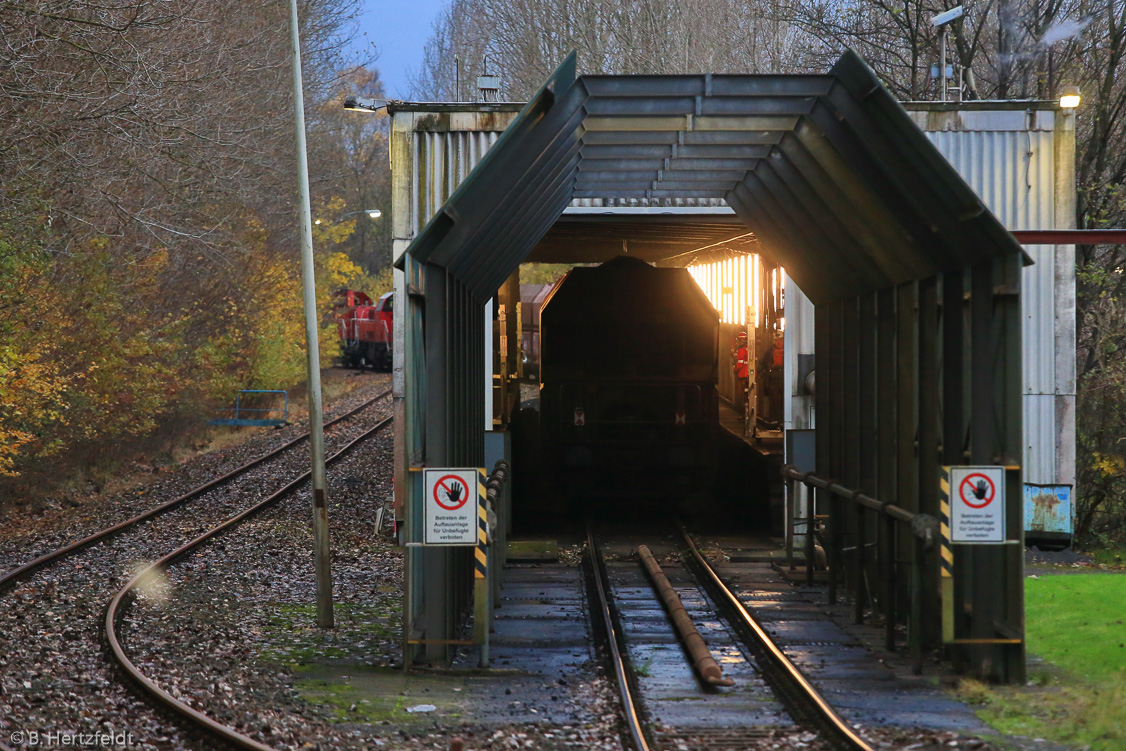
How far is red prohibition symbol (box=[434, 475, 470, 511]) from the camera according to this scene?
29.5 ft

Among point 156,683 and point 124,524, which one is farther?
point 124,524

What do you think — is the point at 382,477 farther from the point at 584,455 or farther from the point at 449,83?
the point at 449,83

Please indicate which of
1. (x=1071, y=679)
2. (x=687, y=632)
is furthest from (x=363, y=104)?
(x=1071, y=679)

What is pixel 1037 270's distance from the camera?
49.8ft

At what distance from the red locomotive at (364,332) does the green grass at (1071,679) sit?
3985 cm

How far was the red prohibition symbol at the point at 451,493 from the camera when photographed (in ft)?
29.5

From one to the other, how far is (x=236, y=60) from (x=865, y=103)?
69.4 feet

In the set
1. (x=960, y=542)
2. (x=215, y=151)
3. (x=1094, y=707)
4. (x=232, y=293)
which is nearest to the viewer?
(x=1094, y=707)

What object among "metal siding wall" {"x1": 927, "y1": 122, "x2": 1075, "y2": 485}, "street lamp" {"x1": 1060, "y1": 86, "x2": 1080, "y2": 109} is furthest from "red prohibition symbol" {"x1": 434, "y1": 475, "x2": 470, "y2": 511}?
"street lamp" {"x1": 1060, "y1": 86, "x2": 1080, "y2": 109}

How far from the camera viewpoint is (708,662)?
8.86 meters

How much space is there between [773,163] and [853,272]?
1.35 meters

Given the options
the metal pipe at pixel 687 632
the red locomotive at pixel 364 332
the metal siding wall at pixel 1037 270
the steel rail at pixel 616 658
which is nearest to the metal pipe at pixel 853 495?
the metal pipe at pixel 687 632

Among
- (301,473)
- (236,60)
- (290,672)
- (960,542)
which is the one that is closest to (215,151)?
(236,60)

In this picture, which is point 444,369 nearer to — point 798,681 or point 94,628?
point 798,681
